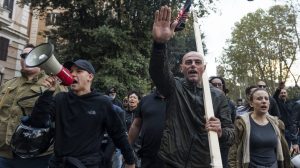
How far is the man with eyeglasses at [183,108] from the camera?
312cm

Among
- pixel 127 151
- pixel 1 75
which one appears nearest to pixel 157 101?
pixel 127 151

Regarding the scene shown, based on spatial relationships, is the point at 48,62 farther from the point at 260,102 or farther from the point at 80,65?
the point at 260,102

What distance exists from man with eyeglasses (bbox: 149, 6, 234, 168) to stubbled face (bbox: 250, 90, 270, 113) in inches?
74.0

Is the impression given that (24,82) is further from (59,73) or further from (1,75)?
(1,75)

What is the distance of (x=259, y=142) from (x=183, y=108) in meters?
1.96

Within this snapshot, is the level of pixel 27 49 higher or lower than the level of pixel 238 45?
lower

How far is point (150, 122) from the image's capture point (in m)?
4.87

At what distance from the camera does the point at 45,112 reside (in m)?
3.76

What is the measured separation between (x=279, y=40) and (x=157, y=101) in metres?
31.1

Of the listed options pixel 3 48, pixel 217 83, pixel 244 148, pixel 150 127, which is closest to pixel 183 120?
pixel 150 127

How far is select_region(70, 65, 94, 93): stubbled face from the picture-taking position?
399 centimetres

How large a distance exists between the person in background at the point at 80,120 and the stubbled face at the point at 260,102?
2011 mm

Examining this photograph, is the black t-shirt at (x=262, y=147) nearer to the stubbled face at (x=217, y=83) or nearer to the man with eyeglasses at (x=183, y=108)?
the man with eyeglasses at (x=183, y=108)

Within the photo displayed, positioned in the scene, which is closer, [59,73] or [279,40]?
[59,73]
